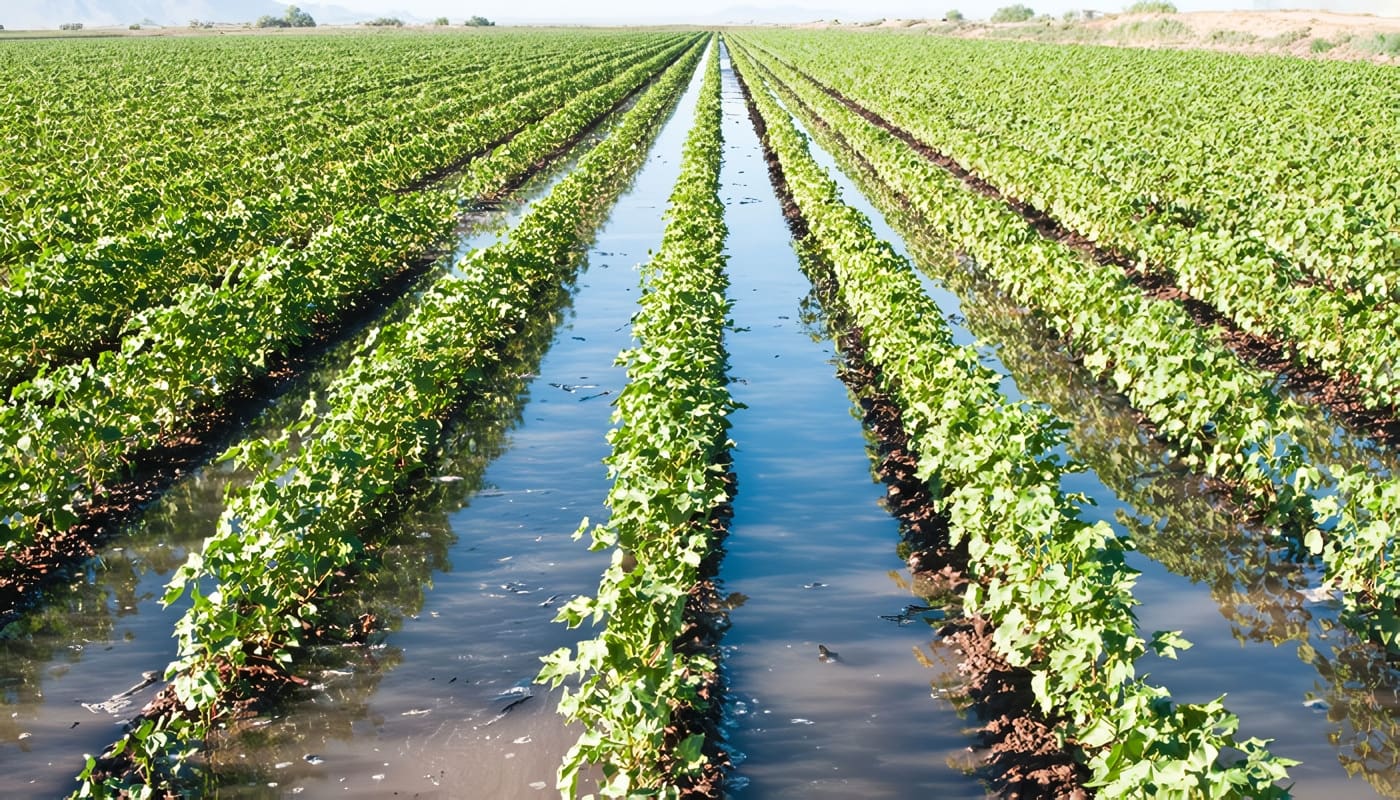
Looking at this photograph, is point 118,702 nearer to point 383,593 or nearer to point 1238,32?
point 383,593

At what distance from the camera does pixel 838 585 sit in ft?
25.3

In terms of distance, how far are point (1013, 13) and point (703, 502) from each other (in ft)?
513

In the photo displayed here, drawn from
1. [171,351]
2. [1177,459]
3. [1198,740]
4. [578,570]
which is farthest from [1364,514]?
[171,351]

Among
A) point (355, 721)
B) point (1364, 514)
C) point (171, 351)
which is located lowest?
point (355, 721)

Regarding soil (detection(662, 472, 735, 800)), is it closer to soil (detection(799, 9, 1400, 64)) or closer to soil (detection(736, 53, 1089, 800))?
soil (detection(736, 53, 1089, 800))

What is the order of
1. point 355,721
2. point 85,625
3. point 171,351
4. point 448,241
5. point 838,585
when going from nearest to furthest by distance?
point 355,721 → point 85,625 → point 838,585 → point 171,351 → point 448,241

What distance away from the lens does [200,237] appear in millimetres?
14367

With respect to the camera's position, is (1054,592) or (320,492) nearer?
(1054,592)

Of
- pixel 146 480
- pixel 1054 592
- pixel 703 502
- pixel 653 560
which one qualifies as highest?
pixel 703 502

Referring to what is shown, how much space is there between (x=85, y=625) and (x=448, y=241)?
11748 millimetres

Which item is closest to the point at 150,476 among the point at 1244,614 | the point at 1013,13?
the point at 1244,614

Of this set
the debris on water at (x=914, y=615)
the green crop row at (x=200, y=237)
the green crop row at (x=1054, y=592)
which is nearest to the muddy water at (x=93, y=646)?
the green crop row at (x=200, y=237)

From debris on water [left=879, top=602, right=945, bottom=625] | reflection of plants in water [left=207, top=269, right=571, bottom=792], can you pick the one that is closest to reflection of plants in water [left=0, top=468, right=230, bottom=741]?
reflection of plants in water [left=207, top=269, right=571, bottom=792]

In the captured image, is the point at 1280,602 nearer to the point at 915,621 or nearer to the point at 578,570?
the point at 915,621
